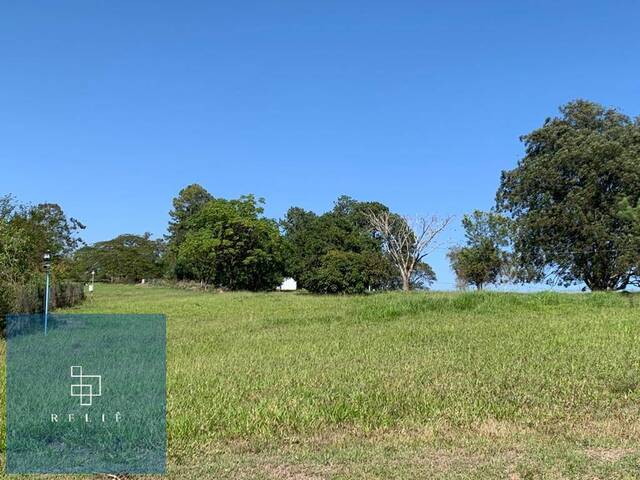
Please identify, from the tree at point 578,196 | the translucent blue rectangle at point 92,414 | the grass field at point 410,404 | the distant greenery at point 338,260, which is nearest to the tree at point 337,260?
the distant greenery at point 338,260

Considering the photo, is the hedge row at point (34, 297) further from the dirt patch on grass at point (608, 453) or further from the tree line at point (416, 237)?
the dirt patch on grass at point (608, 453)

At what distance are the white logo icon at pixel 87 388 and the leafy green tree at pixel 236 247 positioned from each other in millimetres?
43925

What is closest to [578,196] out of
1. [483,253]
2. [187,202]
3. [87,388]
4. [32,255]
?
[483,253]

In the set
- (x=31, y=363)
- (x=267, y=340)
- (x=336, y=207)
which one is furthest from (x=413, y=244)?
(x=31, y=363)

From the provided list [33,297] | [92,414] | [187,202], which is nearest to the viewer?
[92,414]

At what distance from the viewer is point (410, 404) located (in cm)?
616

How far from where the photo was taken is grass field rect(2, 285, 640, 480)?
13.3 ft

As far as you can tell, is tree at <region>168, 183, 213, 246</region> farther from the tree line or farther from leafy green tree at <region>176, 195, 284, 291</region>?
leafy green tree at <region>176, 195, 284, 291</region>

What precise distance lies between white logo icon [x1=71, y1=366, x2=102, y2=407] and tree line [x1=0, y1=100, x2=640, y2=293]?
11828 millimetres

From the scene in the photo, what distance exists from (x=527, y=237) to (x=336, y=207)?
34851mm

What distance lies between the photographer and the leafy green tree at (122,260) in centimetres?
7150

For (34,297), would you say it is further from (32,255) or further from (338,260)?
(338,260)

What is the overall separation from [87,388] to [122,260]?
236 ft

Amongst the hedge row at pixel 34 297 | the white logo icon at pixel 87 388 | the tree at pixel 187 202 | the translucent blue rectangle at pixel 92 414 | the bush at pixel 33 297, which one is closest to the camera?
the translucent blue rectangle at pixel 92 414
